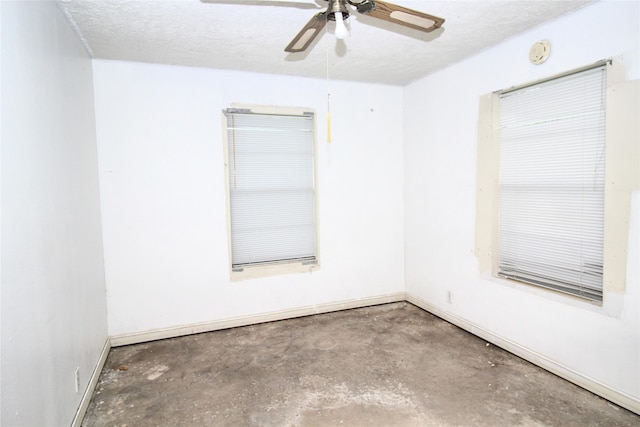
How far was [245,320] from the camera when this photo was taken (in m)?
3.65

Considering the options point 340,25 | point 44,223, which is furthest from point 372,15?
point 44,223

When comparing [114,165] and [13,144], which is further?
[114,165]

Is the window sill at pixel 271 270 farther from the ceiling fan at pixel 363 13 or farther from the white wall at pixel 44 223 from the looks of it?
the ceiling fan at pixel 363 13

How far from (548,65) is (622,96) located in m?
0.58

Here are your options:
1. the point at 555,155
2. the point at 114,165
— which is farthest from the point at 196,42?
the point at 555,155

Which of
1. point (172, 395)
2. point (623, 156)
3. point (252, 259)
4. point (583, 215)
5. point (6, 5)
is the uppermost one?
point (6, 5)

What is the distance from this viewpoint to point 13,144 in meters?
1.48

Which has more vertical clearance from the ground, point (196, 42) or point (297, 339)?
point (196, 42)

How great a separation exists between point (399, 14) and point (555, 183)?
70.1 inches

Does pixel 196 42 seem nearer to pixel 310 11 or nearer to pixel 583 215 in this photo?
pixel 310 11

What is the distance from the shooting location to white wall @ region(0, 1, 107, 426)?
1423 millimetres

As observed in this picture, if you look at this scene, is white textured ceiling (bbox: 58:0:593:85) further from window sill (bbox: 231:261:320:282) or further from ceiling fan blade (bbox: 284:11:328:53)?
window sill (bbox: 231:261:320:282)

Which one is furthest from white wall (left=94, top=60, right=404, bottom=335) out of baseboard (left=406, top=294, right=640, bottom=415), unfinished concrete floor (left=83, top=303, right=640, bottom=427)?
baseboard (left=406, top=294, right=640, bottom=415)

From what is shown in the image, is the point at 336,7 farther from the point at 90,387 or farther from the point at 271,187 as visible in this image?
the point at 90,387
